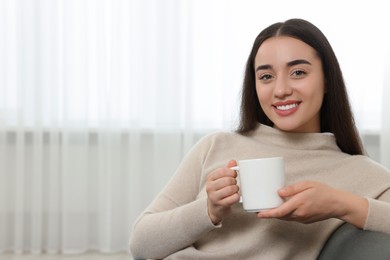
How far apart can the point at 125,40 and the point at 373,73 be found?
46.4 inches

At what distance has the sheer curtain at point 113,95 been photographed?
3.03 metres

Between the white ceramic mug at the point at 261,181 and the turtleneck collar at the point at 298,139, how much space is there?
1.33ft

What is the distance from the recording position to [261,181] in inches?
44.3

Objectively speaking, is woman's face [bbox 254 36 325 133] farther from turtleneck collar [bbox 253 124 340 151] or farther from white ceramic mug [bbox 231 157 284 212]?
white ceramic mug [bbox 231 157 284 212]

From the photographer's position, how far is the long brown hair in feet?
4.78

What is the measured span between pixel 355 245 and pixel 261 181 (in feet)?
0.80

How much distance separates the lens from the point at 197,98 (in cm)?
309

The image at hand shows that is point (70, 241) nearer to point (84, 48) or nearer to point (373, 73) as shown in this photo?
point (84, 48)

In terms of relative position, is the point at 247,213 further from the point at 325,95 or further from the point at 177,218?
the point at 325,95

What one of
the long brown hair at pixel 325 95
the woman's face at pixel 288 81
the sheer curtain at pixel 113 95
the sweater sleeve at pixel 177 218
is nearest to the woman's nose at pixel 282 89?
the woman's face at pixel 288 81

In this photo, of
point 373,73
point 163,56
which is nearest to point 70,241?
point 163,56

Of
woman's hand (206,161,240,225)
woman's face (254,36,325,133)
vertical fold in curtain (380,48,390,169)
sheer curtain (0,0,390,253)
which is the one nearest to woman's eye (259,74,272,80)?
woman's face (254,36,325,133)

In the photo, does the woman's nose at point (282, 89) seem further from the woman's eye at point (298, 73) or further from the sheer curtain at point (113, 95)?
the sheer curtain at point (113, 95)

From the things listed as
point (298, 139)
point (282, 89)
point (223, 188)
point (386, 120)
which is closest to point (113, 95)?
point (386, 120)
